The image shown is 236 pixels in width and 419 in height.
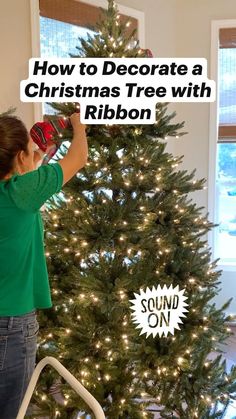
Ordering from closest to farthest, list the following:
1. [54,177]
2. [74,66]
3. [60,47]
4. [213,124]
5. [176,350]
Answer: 1. [54,177]
2. [74,66]
3. [176,350]
4. [60,47]
5. [213,124]

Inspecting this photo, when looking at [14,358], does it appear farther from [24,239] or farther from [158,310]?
[158,310]

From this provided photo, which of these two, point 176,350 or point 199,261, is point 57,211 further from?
point 176,350

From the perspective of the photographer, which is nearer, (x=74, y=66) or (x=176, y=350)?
(x=74, y=66)

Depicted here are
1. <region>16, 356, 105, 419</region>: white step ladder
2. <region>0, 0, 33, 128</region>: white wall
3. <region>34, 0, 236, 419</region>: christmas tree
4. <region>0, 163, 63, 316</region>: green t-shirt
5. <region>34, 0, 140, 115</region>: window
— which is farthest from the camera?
<region>34, 0, 140, 115</region>: window

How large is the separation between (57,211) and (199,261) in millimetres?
565

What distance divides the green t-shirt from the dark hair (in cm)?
4

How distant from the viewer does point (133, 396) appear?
61.1 inches

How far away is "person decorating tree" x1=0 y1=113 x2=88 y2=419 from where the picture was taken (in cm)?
100

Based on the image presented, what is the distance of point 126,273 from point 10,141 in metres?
0.73

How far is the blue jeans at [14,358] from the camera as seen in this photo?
1.07 metres

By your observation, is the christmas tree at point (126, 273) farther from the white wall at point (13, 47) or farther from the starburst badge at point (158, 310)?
the white wall at point (13, 47)

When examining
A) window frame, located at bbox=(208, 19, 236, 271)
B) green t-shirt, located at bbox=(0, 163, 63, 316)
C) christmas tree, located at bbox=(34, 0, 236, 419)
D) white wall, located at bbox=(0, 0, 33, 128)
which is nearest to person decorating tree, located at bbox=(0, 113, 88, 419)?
green t-shirt, located at bbox=(0, 163, 63, 316)

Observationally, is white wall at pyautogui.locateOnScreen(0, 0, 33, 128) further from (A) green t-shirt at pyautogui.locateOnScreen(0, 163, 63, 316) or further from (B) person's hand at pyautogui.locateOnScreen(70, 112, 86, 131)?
(A) green t-shirt at pyautogui.locateOnScreen(0, 163, 63, 316)

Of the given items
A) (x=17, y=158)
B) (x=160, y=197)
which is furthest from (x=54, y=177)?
(x=160, y=197)
